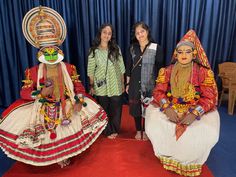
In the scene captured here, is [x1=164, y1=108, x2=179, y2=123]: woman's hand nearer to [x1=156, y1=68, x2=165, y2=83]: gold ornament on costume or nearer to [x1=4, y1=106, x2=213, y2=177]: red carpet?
[x1=156, y1=68, x2=165, y2=83]: gold ornament on costume

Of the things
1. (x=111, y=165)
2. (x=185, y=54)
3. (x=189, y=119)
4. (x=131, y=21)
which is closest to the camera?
(x=189, y=119)

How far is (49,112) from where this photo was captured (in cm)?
256

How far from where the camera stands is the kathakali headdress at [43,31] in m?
2.56

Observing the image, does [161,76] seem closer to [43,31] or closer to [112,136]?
[112,136]

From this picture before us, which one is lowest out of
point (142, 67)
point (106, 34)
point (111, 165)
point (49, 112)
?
point (111, 165)

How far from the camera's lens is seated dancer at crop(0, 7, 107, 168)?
2.30 m

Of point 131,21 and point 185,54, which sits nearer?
point 185,54

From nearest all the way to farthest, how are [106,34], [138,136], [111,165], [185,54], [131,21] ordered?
1. [185,54]
2. [111,165]
3. [106,34]
4. [138,136]
5. [131,21]

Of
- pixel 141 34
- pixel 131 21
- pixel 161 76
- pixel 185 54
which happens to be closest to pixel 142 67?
pixel 161 76

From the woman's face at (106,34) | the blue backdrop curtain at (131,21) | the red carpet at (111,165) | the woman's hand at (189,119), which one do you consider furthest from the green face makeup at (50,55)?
the woman's hand at (189,119)

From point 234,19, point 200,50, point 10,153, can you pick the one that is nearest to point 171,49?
point 234,19

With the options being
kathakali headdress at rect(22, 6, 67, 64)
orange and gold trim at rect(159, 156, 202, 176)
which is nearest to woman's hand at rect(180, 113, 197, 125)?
orange and gold trim at rect(159, 156, 202, 176)

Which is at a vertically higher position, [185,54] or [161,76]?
[185,54]

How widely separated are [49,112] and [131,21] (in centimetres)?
191
